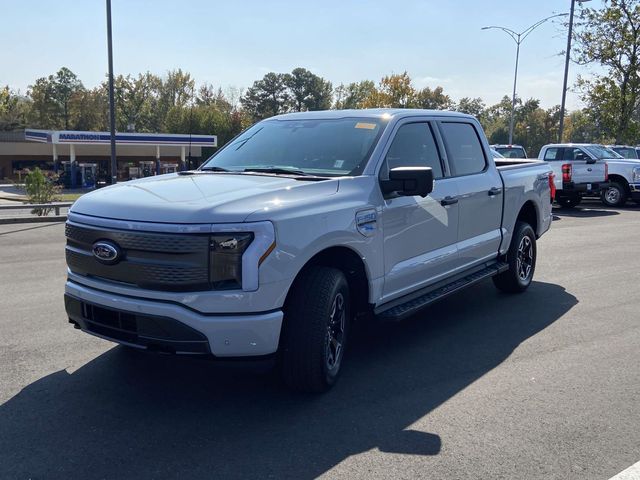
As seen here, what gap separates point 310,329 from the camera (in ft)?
12.5

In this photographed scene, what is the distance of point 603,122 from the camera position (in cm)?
3306

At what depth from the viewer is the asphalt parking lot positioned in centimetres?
327

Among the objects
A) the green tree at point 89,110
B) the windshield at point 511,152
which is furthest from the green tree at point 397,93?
the green tree at point 89,110

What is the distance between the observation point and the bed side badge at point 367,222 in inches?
168

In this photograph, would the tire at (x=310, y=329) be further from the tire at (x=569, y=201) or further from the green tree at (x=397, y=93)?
the green tree at (x=397, y=93)

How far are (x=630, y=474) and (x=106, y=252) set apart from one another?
325cm

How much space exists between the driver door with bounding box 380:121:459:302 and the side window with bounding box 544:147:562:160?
16.1 metres

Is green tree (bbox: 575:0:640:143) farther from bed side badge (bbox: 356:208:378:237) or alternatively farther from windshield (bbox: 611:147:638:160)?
bed side badge (bbox: 356:208:378:237)

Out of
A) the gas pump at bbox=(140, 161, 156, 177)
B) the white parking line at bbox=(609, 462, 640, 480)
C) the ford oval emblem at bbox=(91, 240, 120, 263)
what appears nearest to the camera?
the white parking line at bbox=(609, 462, 640, 480)

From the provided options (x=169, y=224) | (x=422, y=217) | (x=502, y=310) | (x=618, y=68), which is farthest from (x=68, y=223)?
(x=618, y=68)

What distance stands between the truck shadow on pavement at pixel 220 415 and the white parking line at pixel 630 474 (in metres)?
0.95

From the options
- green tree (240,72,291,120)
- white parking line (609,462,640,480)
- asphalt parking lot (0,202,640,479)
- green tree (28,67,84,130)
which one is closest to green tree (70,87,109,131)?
green tree (28,67,84,130)

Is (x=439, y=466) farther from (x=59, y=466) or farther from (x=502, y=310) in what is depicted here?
(x=502, y=310)

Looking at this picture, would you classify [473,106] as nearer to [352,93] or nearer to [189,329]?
[352,93]
